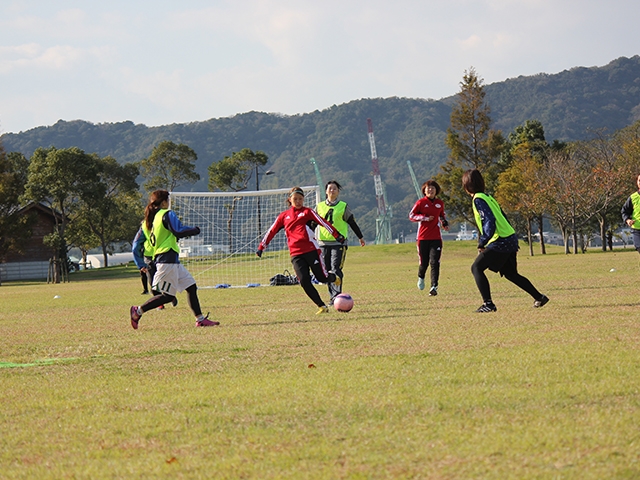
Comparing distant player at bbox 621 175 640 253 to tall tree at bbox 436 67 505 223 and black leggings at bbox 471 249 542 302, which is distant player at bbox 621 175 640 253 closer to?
black leggings at bbox 471 249 542 302

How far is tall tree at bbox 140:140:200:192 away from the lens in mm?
95812

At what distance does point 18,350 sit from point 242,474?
22.5 feet

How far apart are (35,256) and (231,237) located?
3938 centimetres

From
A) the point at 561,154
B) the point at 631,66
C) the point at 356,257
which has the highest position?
the point at 631,66

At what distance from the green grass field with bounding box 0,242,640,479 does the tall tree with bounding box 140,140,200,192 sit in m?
86.5

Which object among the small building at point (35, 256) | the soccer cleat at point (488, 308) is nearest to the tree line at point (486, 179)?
the small building at point (35, 256)

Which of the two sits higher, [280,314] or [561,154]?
[561,154]

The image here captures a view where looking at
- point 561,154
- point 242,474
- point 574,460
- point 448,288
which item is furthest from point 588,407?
point 561,154

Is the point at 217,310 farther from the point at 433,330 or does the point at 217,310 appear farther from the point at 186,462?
the point at 186,462

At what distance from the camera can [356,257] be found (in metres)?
59.5

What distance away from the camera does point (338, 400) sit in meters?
5.75

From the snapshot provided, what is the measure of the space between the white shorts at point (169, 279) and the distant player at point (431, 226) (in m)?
5.70

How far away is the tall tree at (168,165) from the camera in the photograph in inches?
3772

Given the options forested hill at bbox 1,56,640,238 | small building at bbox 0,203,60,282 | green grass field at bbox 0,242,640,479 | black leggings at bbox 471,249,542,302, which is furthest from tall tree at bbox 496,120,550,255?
forested hill at bbox 1,56,640,238
